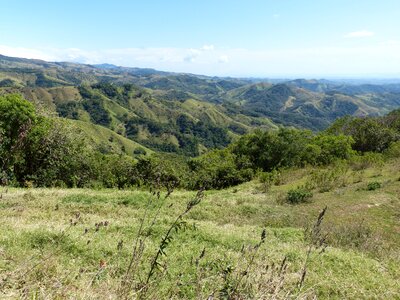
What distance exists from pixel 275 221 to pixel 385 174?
12.3m

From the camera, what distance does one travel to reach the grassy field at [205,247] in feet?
13.2

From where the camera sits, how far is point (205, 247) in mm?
7188

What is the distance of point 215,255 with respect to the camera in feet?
25.1

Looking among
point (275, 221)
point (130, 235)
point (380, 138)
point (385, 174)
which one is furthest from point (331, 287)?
point (380, 138)

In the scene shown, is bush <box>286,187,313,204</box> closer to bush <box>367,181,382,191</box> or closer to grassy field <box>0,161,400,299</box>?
grassy field <box>0,161,400,299</box>

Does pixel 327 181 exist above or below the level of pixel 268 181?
above

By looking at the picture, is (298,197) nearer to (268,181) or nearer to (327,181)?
(327,181)

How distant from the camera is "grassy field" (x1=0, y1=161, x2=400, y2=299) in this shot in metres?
4.02

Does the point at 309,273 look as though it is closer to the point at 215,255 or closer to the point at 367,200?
the point at 215,255

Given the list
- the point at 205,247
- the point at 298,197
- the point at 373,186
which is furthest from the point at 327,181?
the point at 205,247

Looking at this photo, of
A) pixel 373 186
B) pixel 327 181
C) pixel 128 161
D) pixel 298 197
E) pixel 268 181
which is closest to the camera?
pixel 298 197

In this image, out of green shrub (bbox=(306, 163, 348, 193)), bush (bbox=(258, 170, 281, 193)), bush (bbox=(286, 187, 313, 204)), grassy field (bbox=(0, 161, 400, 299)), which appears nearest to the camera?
grassy field (bbox=(0, 161, 400, 299))

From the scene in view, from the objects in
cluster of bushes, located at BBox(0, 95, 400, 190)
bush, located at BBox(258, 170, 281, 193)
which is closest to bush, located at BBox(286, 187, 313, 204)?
cluster of bushes, located at BBox(0, 95, 400, 190)

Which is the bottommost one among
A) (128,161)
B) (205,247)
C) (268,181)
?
(128,161)
